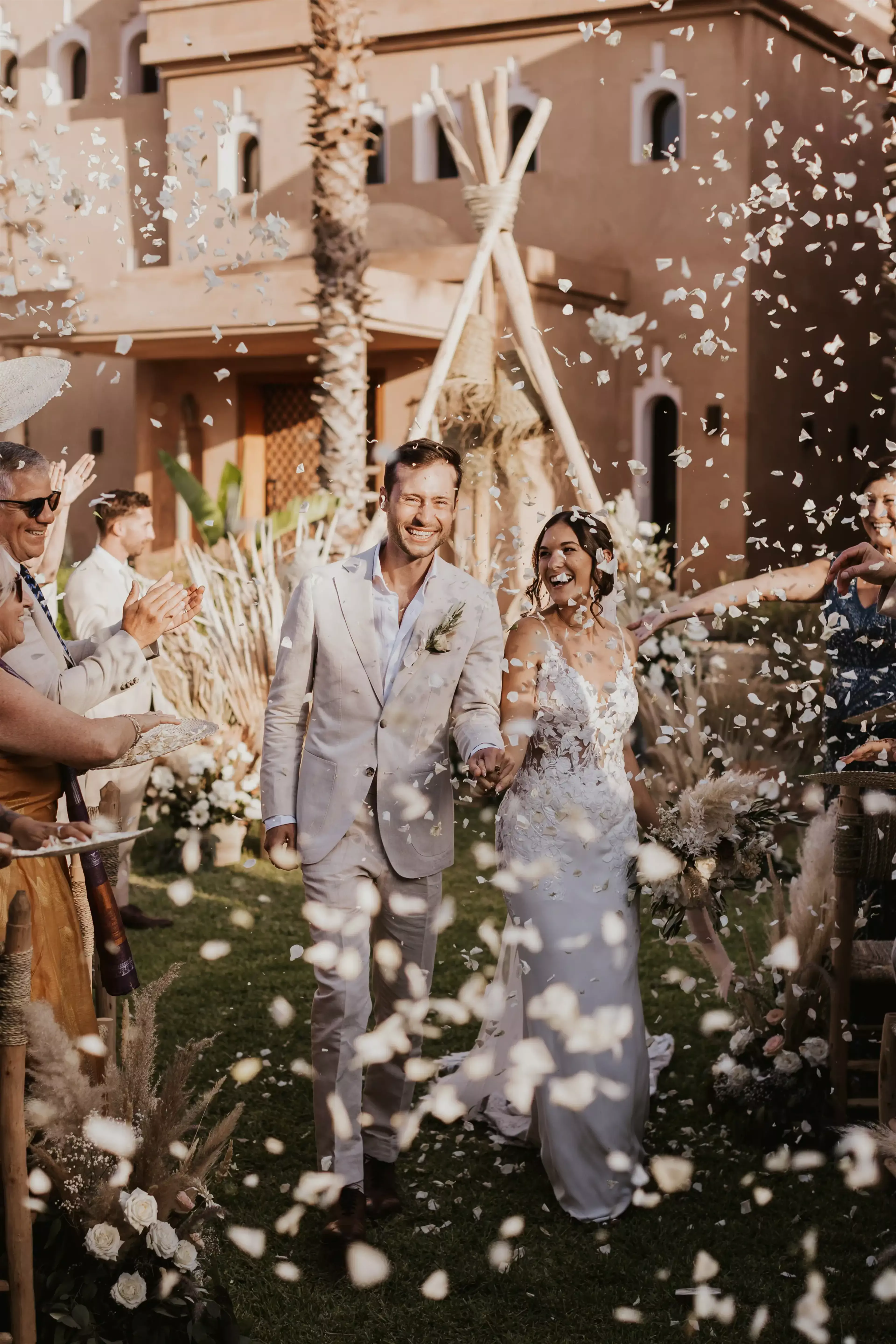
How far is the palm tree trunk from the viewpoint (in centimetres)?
1198

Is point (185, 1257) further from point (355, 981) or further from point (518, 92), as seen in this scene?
point (518, 92)

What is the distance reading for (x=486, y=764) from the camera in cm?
408

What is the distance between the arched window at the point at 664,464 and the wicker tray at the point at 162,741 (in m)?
11.3

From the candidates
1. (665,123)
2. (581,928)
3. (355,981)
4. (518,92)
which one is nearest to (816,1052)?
(581,928)

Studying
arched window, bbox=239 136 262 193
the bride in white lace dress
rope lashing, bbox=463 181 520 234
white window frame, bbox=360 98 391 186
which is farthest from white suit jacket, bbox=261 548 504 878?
arched window, bbox=239 136 262 193

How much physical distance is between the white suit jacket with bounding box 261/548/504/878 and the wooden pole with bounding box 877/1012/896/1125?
133 centimetres

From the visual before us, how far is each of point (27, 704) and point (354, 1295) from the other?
1.93 m

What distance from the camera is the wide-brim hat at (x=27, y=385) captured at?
3.64 metres

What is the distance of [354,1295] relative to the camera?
3.96m

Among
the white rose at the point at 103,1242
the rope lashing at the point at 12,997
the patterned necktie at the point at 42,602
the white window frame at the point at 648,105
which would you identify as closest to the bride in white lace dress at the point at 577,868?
the patterned necktie at the point at 42,602

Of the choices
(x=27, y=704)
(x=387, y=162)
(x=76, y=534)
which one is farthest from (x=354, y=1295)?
(x=76, y=534)

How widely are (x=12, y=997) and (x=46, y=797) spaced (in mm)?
575

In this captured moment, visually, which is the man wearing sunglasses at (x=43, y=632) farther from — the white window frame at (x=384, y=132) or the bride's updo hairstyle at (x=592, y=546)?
the white window frame at (x=384, y=132)

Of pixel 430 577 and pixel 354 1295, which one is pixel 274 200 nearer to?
pixel 430 577
